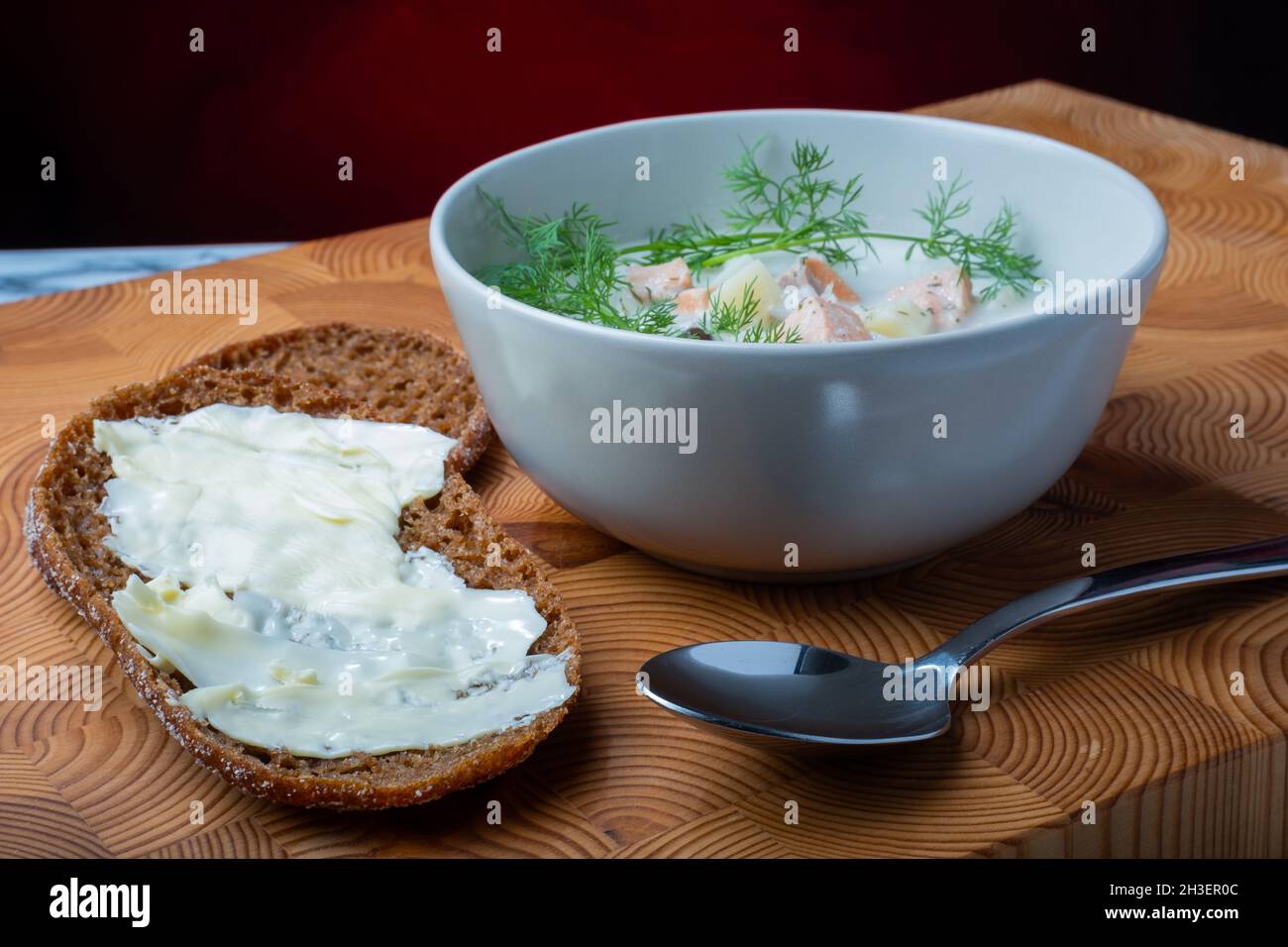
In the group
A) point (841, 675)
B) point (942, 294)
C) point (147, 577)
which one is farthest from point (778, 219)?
point (147, 577)

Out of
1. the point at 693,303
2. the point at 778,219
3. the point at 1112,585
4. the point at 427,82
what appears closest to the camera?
the point at 1112,585

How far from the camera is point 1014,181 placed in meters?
1.84

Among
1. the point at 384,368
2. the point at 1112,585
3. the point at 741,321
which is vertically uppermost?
the point at 741,321

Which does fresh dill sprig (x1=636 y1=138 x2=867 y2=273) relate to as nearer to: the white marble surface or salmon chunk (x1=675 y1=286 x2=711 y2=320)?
salmon chunk (x1=675 y1=286 x2=711 y2=320)

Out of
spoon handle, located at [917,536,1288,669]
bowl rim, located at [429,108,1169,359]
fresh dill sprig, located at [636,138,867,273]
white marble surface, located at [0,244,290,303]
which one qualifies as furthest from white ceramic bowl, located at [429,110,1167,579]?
white marble surface, located at [0,244,290,303]

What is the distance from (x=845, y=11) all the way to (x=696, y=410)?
13.1ft

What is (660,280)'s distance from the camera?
1723 millimetres

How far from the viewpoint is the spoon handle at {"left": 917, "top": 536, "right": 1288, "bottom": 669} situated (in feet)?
4.24

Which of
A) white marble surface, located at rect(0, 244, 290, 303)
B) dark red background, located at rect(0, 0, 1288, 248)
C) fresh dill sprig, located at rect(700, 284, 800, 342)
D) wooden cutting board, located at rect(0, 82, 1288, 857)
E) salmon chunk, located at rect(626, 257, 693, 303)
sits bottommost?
wooden cutting board, located at rect(0, 82, 1288, 857)

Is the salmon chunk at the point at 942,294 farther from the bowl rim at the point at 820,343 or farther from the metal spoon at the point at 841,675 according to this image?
the metal spoon at the point at 841,675

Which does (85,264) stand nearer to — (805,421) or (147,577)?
(147,577)

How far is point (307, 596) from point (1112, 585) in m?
0.80

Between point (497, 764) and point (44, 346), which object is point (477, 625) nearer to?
point (497, 764)

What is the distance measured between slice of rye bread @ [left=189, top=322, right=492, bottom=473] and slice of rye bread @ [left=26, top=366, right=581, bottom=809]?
3.7 inches
